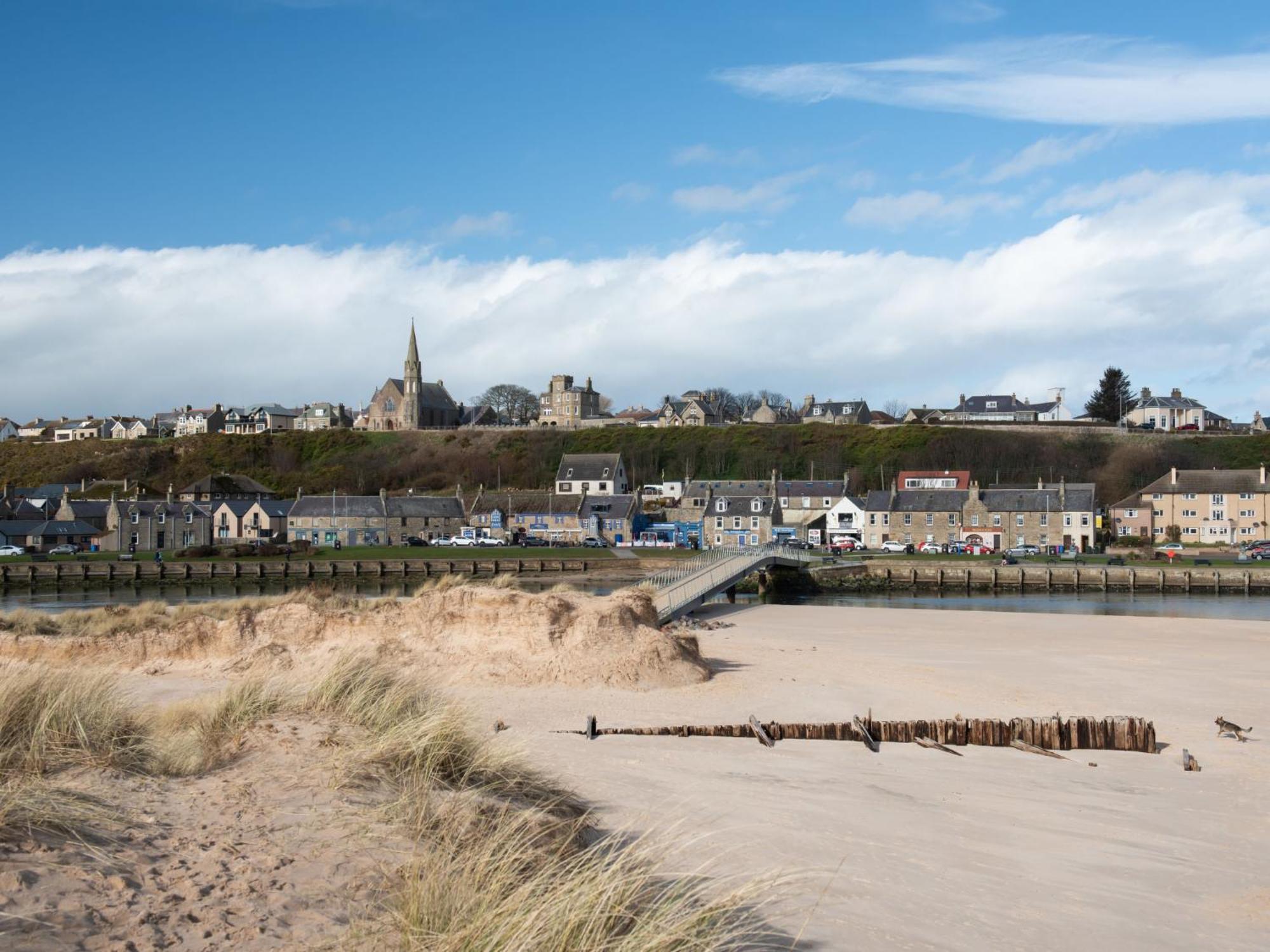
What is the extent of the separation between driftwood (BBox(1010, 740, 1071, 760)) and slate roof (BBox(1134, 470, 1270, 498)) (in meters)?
69.6

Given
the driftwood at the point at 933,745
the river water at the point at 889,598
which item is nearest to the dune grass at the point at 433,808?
the driftwood at the point at 933,745

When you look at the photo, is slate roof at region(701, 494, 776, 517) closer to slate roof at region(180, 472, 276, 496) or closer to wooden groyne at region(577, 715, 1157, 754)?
slate roof at region(180, 472, 276, 496)

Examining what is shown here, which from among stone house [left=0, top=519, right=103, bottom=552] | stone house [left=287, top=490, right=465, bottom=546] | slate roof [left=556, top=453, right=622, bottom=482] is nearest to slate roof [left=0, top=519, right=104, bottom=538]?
stone house [left=0, top=519, right=103, bottom=552]

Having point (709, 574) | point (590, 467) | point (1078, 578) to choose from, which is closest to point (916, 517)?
point (1078, 578)

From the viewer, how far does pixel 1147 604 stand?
1875 inches

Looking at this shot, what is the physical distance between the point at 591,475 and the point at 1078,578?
48199 millimetres

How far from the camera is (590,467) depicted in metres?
95.0

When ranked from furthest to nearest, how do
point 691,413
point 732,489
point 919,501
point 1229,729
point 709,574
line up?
1. point 691,413
2. point 732,489
3. point 919,501
4. point 709,574
5. point 1229,729

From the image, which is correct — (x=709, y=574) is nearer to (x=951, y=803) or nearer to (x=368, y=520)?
(x=951, y=803)

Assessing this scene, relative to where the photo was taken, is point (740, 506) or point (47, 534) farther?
point (740, 506)

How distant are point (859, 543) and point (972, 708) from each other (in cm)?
5922

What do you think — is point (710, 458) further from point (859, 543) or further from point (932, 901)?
point (932, 901)

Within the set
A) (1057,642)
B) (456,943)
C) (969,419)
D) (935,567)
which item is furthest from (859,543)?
(456,943)

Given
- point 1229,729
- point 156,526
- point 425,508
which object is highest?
point 425,508
